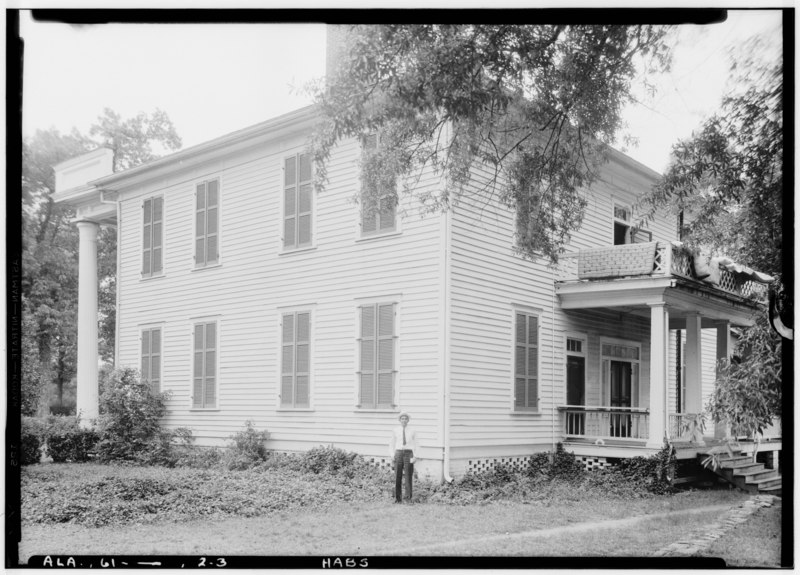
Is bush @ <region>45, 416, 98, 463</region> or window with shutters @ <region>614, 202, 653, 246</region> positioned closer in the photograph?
bush @ <region>45, 416, 98, 463</region>

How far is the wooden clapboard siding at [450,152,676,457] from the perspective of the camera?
10.0 metres

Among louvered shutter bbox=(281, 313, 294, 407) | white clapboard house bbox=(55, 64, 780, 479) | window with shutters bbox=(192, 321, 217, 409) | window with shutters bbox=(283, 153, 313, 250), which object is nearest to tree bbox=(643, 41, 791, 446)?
white clapboard house bbox=(55, 64, 780, 479)

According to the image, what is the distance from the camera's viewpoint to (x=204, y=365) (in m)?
10.9

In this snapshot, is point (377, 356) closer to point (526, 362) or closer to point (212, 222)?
point (526, 362)

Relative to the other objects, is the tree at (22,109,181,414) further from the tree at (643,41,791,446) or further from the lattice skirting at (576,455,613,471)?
the lattice skirting at (576,455,613,471)

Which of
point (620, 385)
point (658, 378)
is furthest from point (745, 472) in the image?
point (620, 385)

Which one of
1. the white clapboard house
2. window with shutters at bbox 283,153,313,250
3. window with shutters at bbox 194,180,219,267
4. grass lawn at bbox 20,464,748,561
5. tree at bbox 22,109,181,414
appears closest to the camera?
grass lawn at bbox 20,464,748,561

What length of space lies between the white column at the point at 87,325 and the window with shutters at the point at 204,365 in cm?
139

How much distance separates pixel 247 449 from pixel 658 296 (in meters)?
5.69

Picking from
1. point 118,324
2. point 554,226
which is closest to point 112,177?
point 118,324

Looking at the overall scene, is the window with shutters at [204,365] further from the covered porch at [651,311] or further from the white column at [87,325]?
the covered porch at [651,311]

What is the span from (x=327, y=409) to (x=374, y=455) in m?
0.90

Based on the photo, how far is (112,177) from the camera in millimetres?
9734

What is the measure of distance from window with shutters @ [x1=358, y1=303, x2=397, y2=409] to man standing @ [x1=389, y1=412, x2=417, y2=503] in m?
0.61
